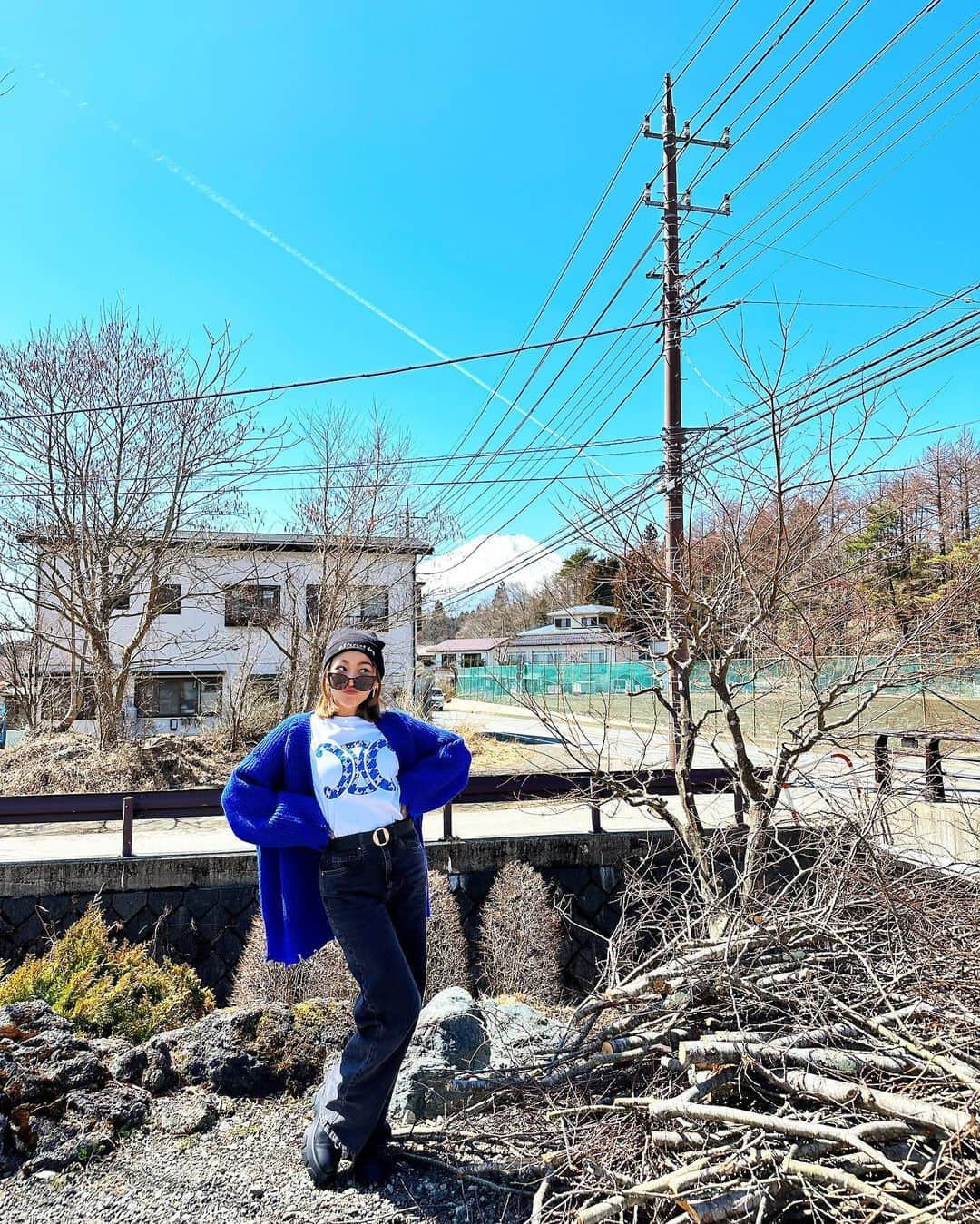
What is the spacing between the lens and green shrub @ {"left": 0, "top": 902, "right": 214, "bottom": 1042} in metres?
4.13

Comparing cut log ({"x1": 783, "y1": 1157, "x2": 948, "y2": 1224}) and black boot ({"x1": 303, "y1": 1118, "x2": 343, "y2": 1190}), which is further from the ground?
cut log ({"x1": 783, "y1": 1157, "x2": 948, "y2": 1224})

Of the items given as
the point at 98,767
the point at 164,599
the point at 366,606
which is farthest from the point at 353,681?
the point at 164,599

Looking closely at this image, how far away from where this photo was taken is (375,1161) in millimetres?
2600

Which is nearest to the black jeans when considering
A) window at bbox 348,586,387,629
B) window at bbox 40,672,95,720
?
window at bbox 348,586,387,629

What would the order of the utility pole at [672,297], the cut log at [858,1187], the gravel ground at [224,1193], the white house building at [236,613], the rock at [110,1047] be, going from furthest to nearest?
the white house building at [236,613] → the utility pole at [672,297] → the rock at [110,1047] → the gravel ground at [224,1193] → the cut log at [858,1187]

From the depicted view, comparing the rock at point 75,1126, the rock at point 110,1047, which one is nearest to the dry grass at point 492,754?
the rock at point 110,1047

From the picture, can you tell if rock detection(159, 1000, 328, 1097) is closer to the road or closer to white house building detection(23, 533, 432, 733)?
the road

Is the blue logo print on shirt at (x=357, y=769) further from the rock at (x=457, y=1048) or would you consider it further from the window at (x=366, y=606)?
the window at (x=366, y=606)

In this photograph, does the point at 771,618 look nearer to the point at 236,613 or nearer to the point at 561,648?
the point at 236,613

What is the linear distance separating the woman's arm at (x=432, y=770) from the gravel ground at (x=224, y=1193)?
119 centimetres

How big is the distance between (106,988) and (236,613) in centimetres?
1916

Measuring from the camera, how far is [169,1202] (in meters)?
2.49

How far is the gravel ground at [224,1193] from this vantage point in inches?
95.1

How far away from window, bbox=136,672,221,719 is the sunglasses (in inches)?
865
